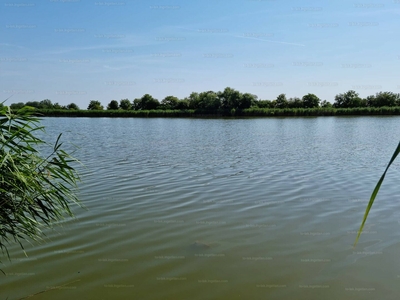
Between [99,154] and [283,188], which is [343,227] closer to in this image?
[283,188]

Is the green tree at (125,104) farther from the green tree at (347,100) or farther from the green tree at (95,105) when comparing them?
the green tree at (347,100)

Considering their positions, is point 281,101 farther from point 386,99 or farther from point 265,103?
point 386,99

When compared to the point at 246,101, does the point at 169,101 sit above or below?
above

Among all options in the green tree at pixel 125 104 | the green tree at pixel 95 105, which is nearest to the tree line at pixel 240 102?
the green tree at pixel 125 104

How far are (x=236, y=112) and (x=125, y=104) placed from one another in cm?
5094

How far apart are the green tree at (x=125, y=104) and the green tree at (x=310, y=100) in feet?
181

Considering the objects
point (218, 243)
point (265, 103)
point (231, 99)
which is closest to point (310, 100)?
point (265, 103)

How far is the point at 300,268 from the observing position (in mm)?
4816

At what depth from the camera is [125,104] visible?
377 feet

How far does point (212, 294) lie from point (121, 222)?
300 centimetres

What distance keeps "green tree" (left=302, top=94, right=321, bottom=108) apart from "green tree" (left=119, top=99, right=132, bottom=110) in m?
55.3

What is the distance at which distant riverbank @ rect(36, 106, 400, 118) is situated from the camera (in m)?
66.5

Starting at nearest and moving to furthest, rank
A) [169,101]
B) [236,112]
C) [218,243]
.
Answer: [218,243]
[236,112]
[169,101]

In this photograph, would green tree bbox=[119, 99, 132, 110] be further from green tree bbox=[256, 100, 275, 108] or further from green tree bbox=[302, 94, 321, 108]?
green tree bbox=[302, 94, 321, 108]
